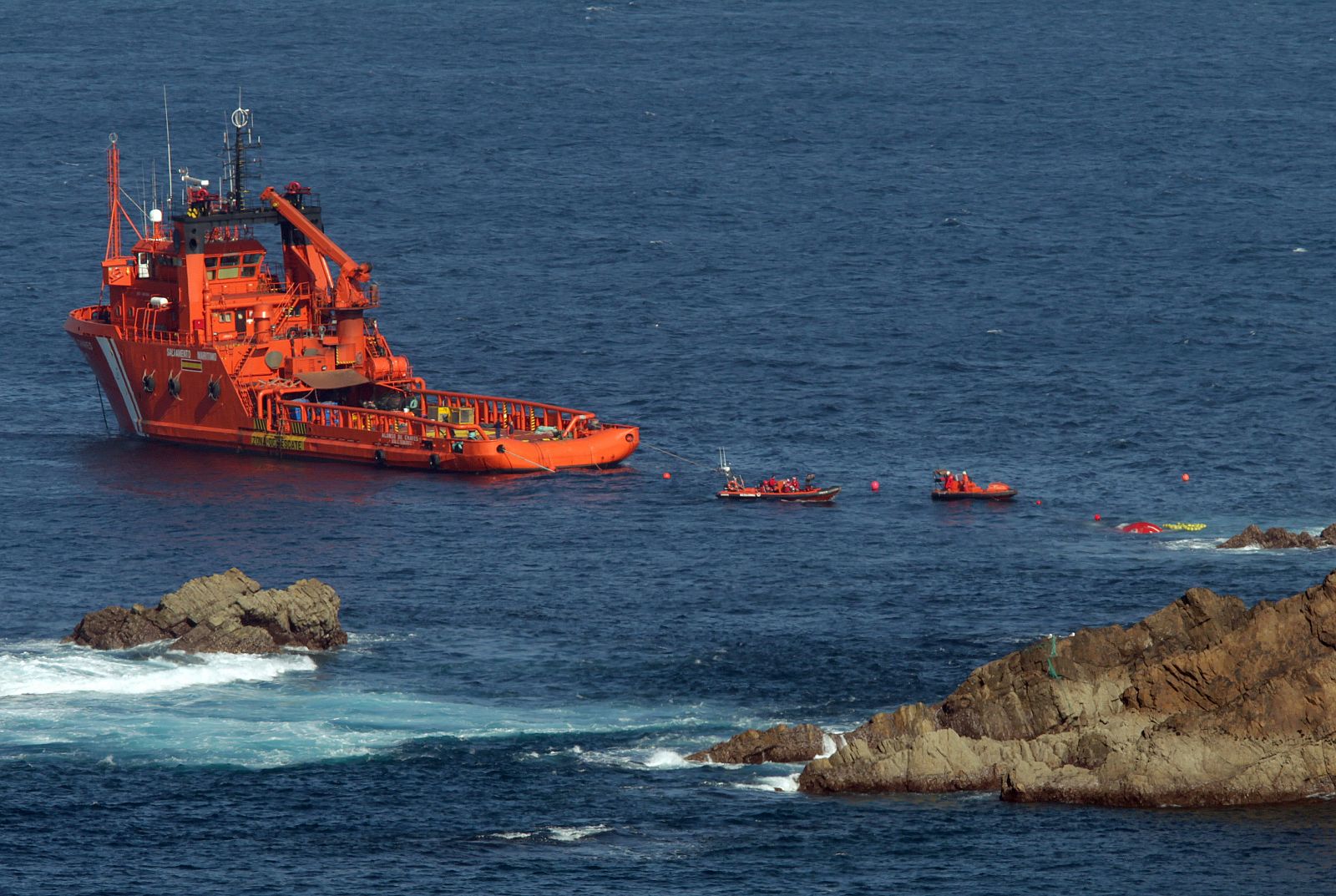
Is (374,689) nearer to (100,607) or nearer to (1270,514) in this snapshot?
(100,607)

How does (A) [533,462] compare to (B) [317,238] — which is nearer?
(A) [533,462]

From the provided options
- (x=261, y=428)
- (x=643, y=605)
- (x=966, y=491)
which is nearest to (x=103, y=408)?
(x=261, y=428)

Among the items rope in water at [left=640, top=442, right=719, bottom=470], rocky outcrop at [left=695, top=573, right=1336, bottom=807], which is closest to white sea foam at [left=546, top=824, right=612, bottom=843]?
rocky outcrop at [left=695, top=573, right=1336, bottom=807]

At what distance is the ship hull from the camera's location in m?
163

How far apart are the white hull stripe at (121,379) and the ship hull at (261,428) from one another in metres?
0.06

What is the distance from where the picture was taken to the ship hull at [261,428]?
163 meters

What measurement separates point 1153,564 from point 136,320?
244ft

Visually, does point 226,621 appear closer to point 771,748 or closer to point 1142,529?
point 771,748

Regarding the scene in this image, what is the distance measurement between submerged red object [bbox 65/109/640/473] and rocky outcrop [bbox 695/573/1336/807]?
6011 centimetres

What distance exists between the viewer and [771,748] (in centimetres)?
10806

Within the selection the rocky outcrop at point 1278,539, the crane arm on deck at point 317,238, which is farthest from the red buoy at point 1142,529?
the crane arm on deck at point 317,238

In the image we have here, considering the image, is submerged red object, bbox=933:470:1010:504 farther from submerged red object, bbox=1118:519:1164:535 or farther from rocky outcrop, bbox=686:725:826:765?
rocky outcrop, bbox=686:725:826:765

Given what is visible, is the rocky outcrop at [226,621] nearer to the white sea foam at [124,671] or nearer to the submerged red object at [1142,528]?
the white sea foam at [124,671]

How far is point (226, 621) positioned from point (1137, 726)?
1824 inches
